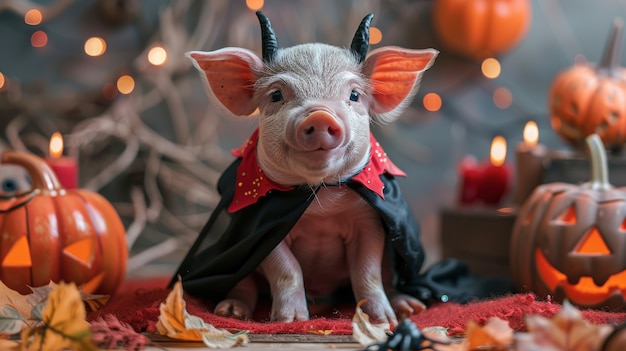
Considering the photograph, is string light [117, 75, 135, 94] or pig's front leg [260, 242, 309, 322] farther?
string light [117, 75, 135, 94]

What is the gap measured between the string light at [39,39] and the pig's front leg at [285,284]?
48.9 inches

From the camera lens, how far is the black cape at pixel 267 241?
1054mm

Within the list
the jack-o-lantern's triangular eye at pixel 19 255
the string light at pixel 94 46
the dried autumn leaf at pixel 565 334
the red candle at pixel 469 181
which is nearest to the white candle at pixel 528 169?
the red candle at pixel 469 181

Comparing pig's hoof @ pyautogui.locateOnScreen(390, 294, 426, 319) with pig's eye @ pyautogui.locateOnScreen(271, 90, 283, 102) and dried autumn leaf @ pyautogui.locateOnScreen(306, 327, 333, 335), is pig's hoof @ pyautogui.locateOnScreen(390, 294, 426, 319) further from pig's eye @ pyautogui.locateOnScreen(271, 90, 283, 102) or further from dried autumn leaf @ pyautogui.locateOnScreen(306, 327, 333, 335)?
pig's eye @ pyautogui.locateOnScreen(271, 90, 283, 102)

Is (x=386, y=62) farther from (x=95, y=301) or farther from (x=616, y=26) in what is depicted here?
(x=616, y=26)

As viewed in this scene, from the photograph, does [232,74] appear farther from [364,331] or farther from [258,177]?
[364,331]

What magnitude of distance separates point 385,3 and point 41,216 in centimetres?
126

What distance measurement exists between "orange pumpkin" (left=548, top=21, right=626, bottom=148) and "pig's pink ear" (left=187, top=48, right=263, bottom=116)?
862mm

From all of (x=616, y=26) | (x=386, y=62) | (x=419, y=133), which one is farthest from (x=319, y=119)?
(x=419, y=133)

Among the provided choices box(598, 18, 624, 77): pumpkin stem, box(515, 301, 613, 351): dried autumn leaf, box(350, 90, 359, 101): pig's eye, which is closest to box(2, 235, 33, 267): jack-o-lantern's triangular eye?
box(350, 90, 359, 101): pig's eye

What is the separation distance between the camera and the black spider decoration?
2.65 feet

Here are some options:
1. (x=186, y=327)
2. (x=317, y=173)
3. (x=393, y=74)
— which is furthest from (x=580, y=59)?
(x=186, y=327)

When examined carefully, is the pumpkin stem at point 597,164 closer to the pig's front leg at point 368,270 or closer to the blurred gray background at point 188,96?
the pig's front leg at point 368,270

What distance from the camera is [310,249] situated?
1.12m
